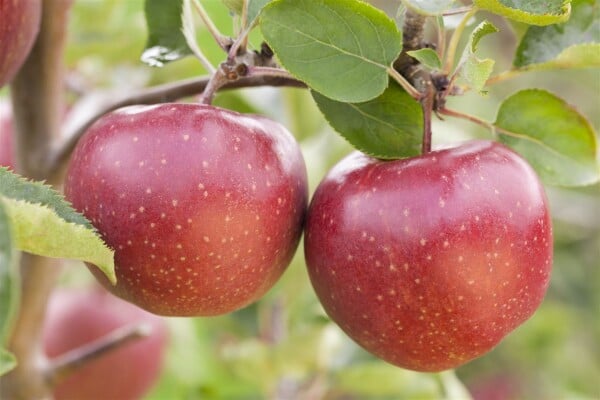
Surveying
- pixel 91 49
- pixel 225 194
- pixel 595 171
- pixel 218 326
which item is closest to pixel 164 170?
pixel 225 194

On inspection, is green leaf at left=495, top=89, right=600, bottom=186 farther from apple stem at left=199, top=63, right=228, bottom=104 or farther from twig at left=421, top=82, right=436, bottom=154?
apple stem at left=199, top=63, right=228, bottom=104

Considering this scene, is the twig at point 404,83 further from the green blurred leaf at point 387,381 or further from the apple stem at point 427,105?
→ the green blurred leaf at point 387,381

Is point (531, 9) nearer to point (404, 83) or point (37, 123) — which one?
point (404, 83)

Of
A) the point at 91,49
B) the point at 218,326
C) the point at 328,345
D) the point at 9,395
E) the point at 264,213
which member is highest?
the point at 264,213

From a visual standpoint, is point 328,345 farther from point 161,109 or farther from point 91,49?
point 161,109

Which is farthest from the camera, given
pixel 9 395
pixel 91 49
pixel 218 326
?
pixel 218 326

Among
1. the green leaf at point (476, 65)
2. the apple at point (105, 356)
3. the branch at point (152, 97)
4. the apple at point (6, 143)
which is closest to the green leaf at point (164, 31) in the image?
the branch at point (152, 97)
